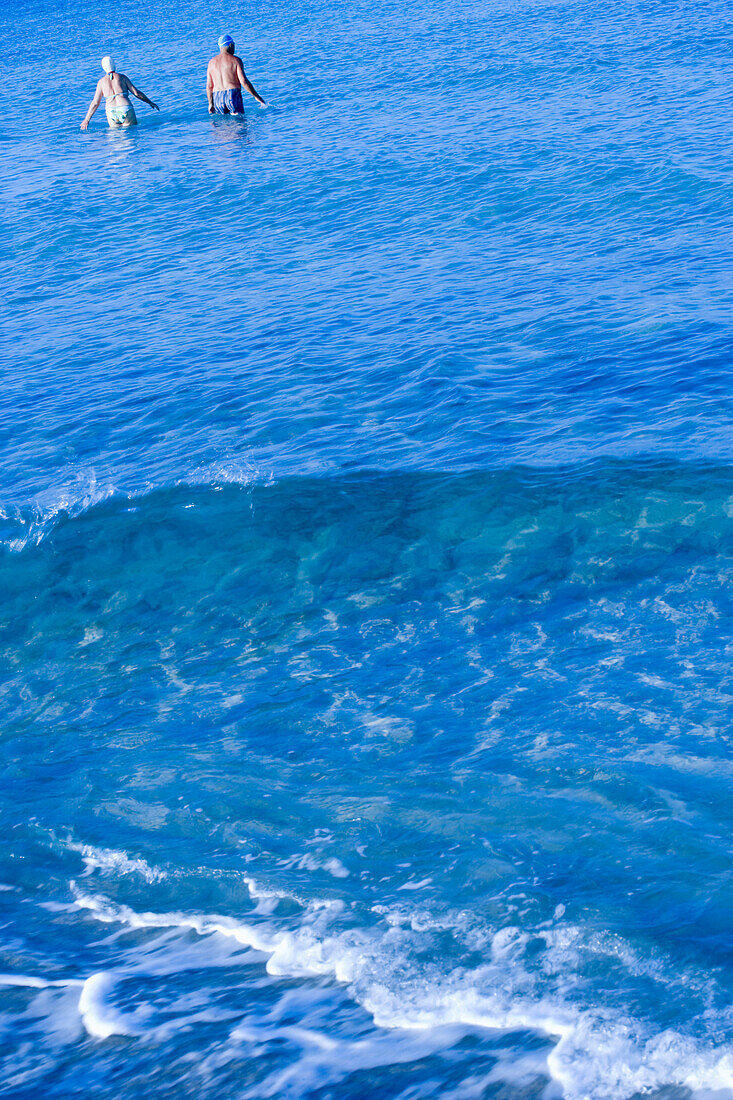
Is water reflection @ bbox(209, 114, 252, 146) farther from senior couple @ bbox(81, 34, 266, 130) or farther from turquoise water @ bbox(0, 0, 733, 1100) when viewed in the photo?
turquoise water @ bbox(0, 0, 733, 1100)

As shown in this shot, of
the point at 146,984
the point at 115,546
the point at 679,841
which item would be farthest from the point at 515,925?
the point at 115,546

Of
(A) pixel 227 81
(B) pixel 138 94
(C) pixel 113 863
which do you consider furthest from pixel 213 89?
(C) pixel 113 863

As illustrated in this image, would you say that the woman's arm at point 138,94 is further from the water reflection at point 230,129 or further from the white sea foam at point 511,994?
the white sea foam at point 511,994

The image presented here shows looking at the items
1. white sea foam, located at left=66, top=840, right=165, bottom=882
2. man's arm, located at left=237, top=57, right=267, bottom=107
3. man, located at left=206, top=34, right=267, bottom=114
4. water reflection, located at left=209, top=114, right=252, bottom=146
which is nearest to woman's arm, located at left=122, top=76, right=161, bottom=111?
water reflection, located at left=209, top=114, right=252, bottom=146

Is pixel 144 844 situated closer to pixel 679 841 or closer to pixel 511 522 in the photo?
pixel 679 841

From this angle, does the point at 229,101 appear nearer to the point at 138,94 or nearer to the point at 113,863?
the point at 138,94
